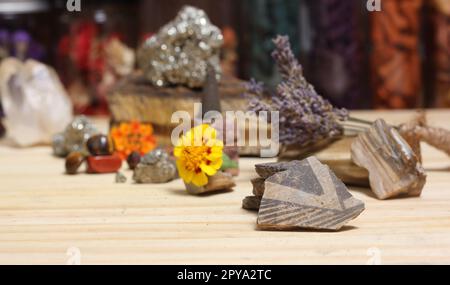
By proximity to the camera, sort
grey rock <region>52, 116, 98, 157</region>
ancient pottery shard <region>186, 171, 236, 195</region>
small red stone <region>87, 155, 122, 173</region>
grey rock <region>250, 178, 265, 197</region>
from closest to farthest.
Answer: grey rock <region>250, 178, 265, 197</region>, ancient pottery shard <region>186, 171, 236, 195</region>, small red stone <region>87, 155, 122, 173</region>, grey rock <region>52, 116, 98, 157</region>

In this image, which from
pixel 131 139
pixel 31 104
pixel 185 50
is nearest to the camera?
pixel 131 139

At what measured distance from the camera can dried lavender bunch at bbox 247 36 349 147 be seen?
1051 mm

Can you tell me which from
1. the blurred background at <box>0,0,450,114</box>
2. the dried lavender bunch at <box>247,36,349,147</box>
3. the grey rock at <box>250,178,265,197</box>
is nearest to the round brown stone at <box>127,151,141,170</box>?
the dried lavender bunch at <box>247,36,349,147</box>

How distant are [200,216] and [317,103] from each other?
0.27 meters

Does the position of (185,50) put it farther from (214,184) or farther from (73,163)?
(214,184)

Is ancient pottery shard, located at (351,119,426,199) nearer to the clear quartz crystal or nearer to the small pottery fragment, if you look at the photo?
the small pottery fragment

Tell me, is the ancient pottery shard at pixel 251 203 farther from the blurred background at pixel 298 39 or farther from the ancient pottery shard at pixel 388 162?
the blurred background at pixel 298 39

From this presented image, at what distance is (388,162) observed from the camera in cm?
95

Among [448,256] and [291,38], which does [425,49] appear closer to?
[291,38]

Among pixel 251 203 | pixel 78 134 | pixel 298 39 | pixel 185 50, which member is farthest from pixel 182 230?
pixel 298 39

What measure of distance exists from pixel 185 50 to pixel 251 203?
0.63 meters

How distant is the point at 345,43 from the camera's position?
1.88m

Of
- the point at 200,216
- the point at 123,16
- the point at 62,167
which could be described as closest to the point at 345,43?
the point at 123,16

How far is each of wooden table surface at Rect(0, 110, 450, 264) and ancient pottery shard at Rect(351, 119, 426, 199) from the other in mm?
18
